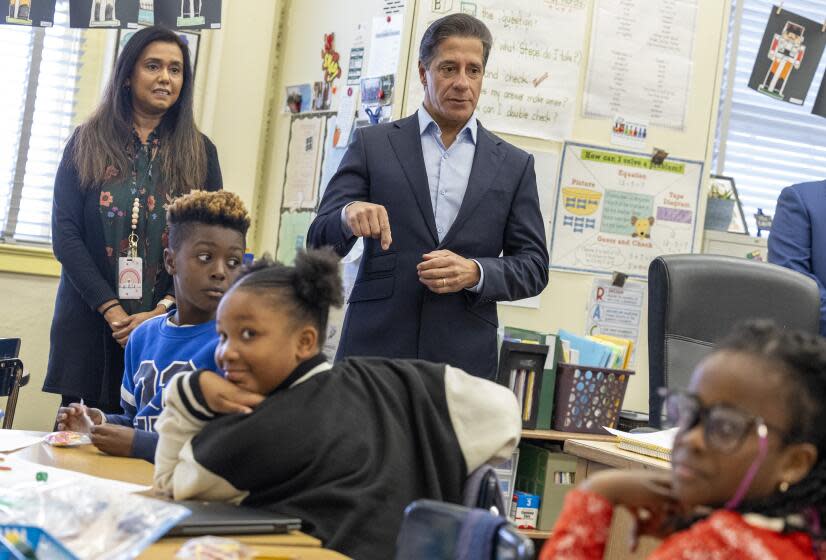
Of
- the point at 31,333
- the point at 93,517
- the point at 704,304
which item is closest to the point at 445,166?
the point at 704,304

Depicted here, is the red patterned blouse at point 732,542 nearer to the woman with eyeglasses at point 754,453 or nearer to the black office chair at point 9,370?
the woman with eyeglasses at point 754,453

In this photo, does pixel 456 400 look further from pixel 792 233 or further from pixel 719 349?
pixel 792 233

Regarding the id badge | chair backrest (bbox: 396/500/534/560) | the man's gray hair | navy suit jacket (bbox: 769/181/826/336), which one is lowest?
chair backrest (bbox: 396/500/534/560)

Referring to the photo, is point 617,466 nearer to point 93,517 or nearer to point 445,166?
point 445,166

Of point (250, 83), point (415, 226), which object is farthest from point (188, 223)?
point (250, 83)

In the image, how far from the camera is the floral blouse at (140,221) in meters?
2.96

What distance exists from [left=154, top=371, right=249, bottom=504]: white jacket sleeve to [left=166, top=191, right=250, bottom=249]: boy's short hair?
0.74 metres

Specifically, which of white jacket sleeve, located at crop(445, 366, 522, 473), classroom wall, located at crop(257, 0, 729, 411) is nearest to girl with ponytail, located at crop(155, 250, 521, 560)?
white jacket sleeve, located at crop(445, 366, 522, 473)

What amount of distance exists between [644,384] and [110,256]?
218cm

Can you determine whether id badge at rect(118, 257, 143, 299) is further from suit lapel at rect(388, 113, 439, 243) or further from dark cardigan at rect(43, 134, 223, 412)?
suit lapel at rect(388, 113, 439, 243)

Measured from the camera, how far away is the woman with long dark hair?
291cm

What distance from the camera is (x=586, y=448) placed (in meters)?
2.23

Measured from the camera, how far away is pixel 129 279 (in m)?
2.91

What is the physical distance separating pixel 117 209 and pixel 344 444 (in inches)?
66.1
